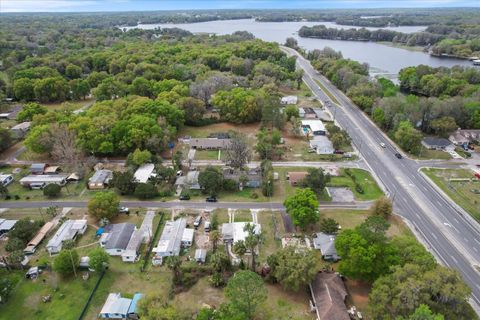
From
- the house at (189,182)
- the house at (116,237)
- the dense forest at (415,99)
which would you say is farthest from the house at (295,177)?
the house at (116,237)

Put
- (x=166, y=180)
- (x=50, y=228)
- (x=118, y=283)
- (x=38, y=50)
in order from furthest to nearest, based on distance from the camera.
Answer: (x=38, y=50) → (x=166, y=180) → (x=50, y=228) → (x=118, y=283)

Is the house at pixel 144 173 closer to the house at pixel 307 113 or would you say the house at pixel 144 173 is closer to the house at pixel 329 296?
the house at pixel 329 296

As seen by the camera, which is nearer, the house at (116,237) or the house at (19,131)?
the house at (116,237)

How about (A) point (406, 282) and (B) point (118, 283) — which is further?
(B) point (118, 283)

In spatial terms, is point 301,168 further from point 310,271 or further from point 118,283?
point 118,283

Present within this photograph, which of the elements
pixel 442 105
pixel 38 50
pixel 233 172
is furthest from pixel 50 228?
pixel 38 50

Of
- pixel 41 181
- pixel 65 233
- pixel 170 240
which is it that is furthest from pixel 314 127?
pixel 41 181
